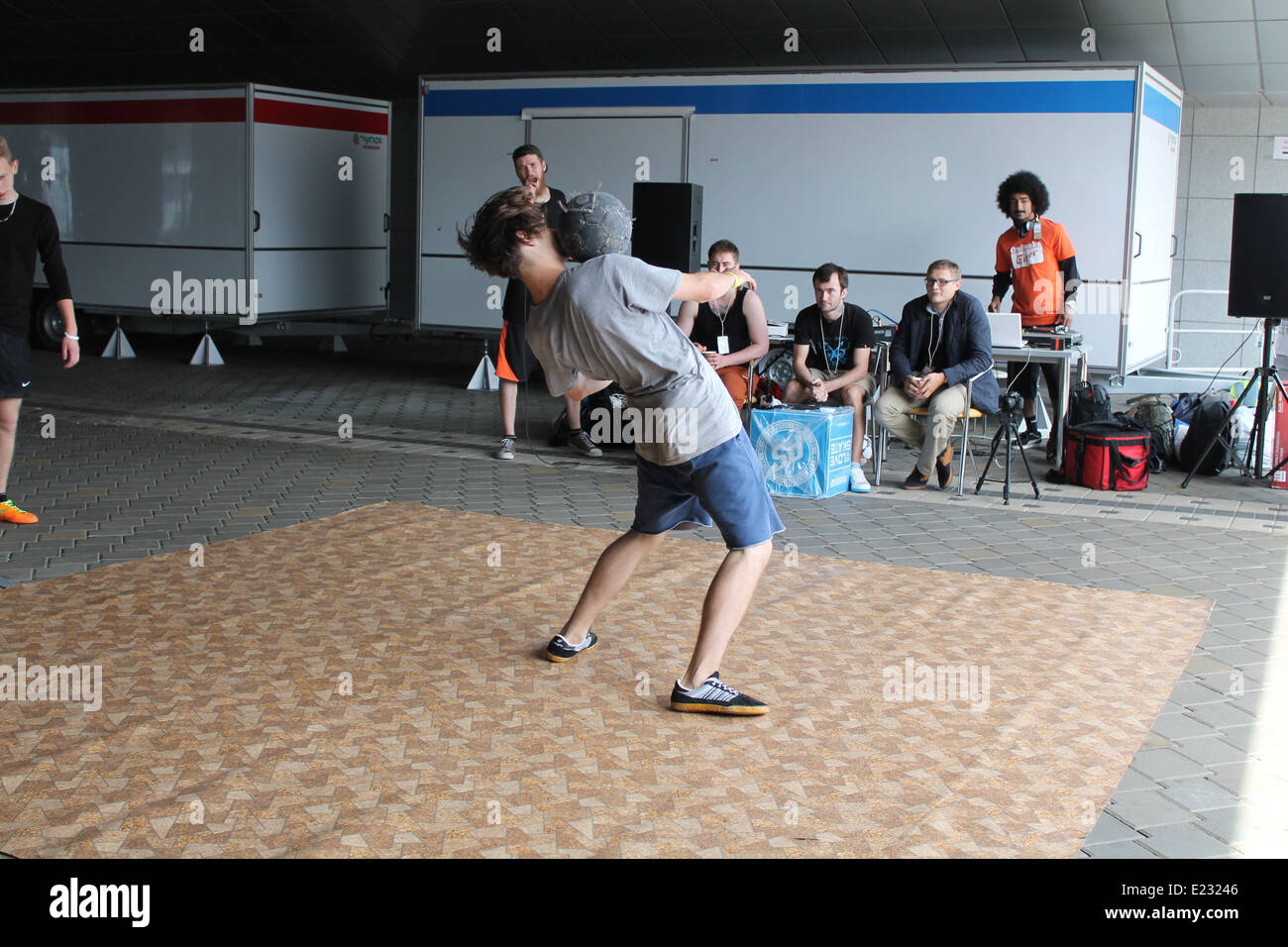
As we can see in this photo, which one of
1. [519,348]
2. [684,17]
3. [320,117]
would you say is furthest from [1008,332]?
[320,117]

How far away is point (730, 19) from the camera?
1471 cm

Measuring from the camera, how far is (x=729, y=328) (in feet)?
27.5

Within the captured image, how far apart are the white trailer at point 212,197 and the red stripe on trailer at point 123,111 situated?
0.02 m

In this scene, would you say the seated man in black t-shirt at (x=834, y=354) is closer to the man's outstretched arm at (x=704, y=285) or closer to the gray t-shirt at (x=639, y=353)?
the gray t-shirt at (x=639, y=353)

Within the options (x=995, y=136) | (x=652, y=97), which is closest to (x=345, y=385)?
(x=652, y=97)

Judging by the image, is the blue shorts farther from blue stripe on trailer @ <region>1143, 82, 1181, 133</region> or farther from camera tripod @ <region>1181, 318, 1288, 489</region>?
blue stripe on trailer @ <region>1143, 82, 1181, 133</region>

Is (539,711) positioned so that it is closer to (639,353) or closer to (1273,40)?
(639,353)

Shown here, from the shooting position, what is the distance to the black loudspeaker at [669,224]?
373 inches

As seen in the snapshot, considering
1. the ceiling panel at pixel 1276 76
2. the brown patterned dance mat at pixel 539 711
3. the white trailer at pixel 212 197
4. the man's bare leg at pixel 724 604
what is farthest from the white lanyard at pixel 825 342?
the white trailer at pixel 212 197

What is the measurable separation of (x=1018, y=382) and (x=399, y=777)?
687 centimetres

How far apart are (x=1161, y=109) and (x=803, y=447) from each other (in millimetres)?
5157

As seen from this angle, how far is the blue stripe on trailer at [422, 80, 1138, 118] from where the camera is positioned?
1001cm

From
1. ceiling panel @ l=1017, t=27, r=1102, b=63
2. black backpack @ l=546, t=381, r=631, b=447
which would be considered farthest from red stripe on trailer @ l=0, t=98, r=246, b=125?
ceiling panel @ l=1017, t=27, r=1102, b=63
